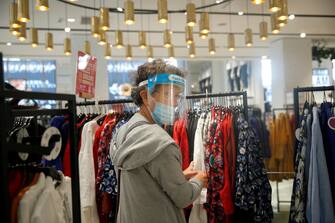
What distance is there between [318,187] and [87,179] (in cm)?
166

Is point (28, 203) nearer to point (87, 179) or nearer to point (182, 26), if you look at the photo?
point (87, 179)

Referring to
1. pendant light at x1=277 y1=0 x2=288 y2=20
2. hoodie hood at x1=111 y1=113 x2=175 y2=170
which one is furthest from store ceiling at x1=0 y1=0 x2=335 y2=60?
hoodie hood at x1=111 y1=113 x2=175 y2=170

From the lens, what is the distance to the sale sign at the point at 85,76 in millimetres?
2798

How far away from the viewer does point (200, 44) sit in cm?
1025

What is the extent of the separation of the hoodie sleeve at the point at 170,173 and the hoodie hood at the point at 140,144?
33mm

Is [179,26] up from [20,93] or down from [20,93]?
up

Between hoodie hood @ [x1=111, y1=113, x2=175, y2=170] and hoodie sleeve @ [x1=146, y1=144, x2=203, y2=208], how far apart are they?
33mm

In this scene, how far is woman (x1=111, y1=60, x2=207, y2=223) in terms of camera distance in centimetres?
145

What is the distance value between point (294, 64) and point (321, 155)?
309 inches

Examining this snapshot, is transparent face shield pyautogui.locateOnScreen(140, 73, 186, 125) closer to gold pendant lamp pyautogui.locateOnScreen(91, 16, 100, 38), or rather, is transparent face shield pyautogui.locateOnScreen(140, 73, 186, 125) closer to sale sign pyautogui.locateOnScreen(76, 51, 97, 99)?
sale sign pyautogui.locateOnScreen(76, 51, 97, 99)

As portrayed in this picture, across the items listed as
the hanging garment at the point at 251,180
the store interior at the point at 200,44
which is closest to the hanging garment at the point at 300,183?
the store interior at the point at 200,44

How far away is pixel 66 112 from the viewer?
1.48 m

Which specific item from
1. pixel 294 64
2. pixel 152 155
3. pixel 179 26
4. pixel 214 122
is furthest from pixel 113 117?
pixel 294 64

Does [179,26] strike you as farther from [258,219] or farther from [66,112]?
[66,112]
